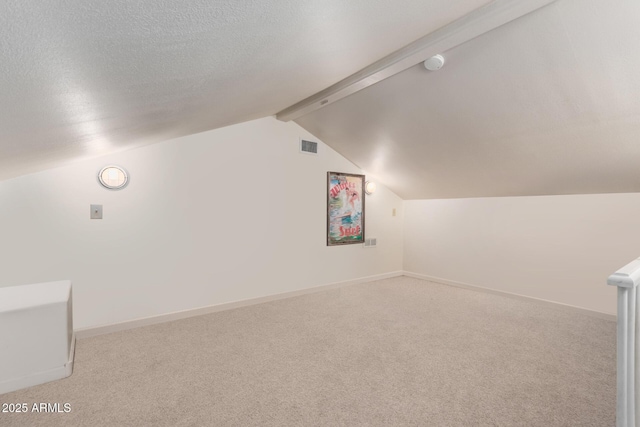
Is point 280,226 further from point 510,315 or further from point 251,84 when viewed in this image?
point 510,315

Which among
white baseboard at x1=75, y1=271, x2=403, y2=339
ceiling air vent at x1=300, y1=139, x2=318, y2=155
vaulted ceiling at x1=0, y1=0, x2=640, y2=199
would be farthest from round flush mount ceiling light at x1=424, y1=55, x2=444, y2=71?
white baseboard at x1=75, y1=271, x2=403, y2=339

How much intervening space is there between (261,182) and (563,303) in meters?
4.03

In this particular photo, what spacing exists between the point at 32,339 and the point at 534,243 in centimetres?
508

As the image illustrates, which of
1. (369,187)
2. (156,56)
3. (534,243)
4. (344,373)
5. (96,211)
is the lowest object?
(344,373)

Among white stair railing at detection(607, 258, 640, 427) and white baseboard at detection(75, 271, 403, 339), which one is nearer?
white stair railing at detection(607, 258, 640, 427)

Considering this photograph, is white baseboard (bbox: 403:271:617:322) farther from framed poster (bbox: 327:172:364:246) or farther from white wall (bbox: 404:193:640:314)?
framed poster (bbox: 327:172:364:246)

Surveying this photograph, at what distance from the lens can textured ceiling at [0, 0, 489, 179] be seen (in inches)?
31.0

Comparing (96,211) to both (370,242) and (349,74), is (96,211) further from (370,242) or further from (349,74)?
(370,242)

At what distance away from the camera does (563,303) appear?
371 cm

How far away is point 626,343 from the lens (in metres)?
1.03

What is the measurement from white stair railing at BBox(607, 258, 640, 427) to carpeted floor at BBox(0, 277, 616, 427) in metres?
0.80

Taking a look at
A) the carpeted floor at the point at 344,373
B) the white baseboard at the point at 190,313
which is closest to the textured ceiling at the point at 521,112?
the carpeted floor at the point at 344,373

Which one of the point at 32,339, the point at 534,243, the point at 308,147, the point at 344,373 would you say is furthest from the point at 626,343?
the point at 308,147

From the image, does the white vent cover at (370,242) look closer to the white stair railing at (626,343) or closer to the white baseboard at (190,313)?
the white baseboard at (190,313)
